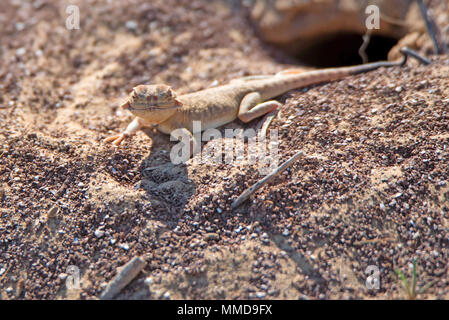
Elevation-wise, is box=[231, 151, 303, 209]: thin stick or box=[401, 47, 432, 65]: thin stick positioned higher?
box=[401, 47, 432, 65]: thin stick

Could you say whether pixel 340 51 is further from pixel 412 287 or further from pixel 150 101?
pixel 412 287

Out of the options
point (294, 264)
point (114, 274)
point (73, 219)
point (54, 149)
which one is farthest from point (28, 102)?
point (294, 264)

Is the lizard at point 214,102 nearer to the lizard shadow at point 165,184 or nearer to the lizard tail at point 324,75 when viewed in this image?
the lizard tail at point 324,75

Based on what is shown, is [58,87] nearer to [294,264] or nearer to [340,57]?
[294,264]

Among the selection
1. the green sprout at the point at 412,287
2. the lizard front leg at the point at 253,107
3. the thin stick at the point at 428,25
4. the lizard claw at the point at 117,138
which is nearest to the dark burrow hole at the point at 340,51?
the thin stick at the point at 428,25

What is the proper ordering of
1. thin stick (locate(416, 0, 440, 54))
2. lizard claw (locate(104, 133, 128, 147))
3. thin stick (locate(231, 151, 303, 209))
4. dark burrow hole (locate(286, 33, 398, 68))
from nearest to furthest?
1. thin stick (locate(231, 151, 303, 209))
2. lizard claw (locate(104, 133, 128, 147))
3. thin stick (locate(416, 0, 440, 54))
4. dark burrow hole (locate(286, 33, 398, 68))

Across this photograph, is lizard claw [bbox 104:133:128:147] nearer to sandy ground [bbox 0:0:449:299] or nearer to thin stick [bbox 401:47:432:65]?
sandy ground [bbox 0:0:449:299]

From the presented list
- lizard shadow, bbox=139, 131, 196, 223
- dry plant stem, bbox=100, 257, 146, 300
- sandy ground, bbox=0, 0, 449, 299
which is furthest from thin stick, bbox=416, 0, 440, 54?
dry plant stem, bbox=100, 257, 146, 300
